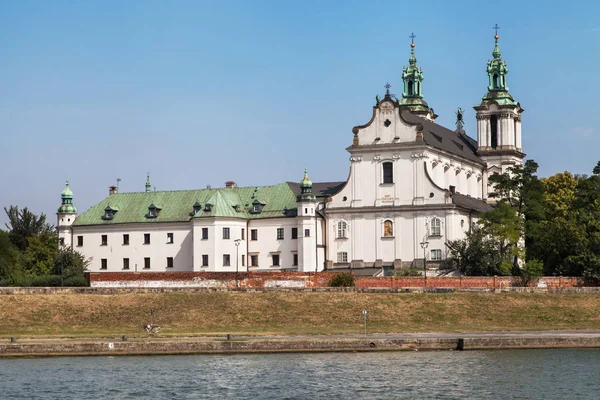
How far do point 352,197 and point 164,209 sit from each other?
18.0m

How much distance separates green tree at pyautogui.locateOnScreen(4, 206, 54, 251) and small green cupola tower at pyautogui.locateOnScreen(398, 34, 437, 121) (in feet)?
129

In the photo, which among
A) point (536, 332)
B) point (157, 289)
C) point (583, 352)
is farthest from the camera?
point (157, 289)

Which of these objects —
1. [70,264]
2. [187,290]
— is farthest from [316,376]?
[70,264]

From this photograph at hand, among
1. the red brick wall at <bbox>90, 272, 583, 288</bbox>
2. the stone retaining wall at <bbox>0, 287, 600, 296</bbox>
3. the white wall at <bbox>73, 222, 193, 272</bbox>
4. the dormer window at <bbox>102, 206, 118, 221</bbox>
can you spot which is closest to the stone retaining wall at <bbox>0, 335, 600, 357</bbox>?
the stone retaining wall at <bbox>0, 287, 600, 296</bbox>

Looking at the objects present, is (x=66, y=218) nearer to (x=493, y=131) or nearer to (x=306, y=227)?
(x=306, y=227)

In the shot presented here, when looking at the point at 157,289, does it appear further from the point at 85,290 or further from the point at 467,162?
the point at 467,162

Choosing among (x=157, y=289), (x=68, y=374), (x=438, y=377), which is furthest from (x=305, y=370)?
(x=157, y=289)

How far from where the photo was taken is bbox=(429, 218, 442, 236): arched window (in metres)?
114

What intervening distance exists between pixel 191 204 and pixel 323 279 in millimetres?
23398

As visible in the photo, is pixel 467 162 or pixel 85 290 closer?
pixel 85 290

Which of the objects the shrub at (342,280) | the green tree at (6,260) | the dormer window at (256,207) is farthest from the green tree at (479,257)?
the green tree at (6,260)

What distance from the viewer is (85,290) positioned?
9675 centimetres

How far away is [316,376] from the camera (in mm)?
64500

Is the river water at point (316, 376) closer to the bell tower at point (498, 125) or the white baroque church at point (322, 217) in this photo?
the white baroque church at point (322, 217)
